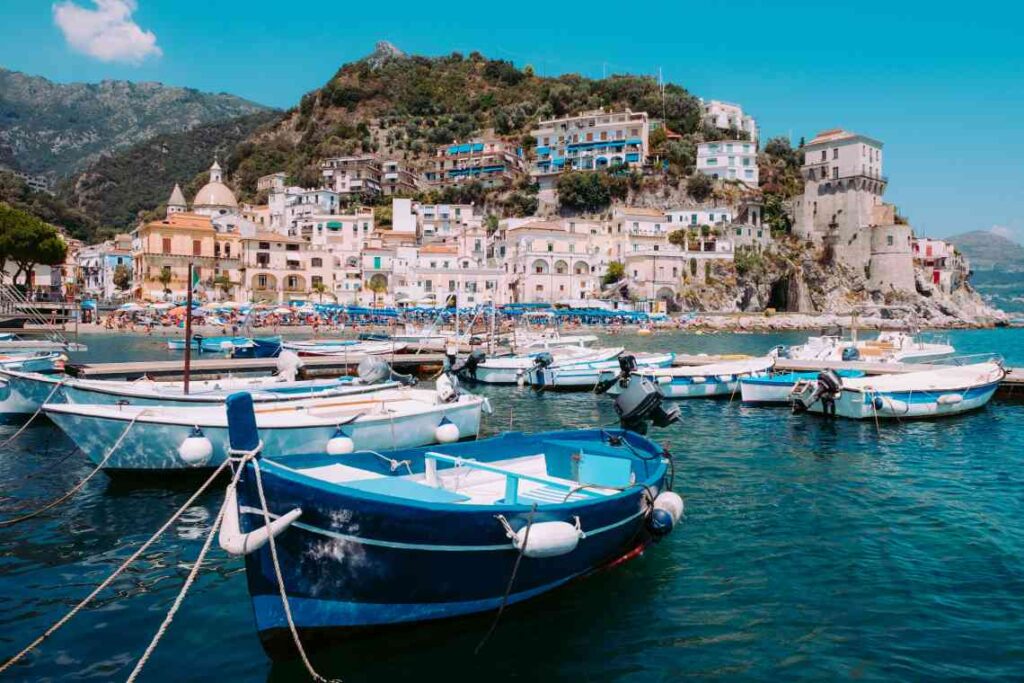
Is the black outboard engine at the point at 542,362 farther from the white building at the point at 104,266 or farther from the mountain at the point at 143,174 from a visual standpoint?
the mountain at the point at 143,174

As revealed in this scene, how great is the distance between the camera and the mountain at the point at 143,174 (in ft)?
456

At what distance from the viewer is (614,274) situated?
7600cm

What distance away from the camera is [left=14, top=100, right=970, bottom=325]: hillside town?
231 feet

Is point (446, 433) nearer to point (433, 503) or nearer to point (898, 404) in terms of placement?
point (433, 503)

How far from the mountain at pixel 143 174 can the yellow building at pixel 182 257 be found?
55.5 meters

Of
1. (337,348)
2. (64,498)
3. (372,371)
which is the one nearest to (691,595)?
(64,498)

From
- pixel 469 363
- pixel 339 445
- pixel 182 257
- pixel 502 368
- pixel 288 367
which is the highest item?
pixel 182 257

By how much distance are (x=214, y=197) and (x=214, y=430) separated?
3143 inches

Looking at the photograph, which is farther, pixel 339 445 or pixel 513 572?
pixel 339 445

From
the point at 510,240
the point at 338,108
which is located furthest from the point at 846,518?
the point at 338,108

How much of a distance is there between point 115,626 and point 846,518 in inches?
421

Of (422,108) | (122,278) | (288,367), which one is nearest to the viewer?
(288,367)

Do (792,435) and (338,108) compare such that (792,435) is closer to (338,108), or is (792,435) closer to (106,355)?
(106,355)

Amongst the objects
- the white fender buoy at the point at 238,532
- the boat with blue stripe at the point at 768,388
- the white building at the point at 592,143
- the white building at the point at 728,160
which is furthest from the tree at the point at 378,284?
the white fender buoy at the point at 238,532
